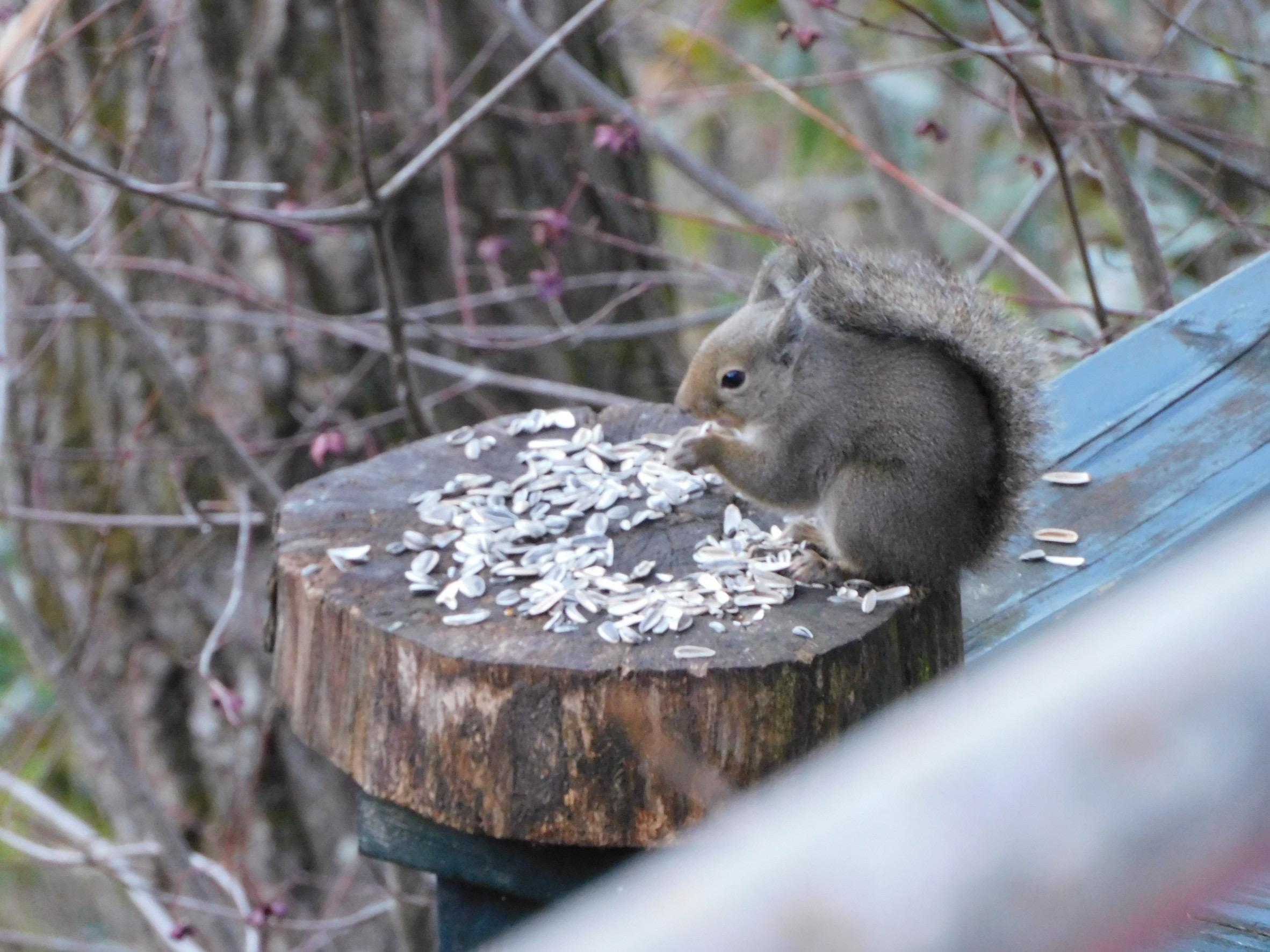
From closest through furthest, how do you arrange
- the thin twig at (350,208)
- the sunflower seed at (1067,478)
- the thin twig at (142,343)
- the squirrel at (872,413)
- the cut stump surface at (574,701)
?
the cut stump surface at (574,701)
the squirrel at (872,413)
the sunflower seed at (1067,478)
the thin twig at (350,208)
the thin twig at (142,343)

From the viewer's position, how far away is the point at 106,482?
2.93 m

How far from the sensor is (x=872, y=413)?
165 cm

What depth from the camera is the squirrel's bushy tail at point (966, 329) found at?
152 cm

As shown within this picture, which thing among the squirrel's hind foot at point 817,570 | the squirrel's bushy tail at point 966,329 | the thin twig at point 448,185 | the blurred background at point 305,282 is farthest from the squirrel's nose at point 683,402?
the thin twig at point 448,185

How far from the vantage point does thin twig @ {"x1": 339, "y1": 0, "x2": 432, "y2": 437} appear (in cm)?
188

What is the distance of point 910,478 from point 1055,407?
25cm

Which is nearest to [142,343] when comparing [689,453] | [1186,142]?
[689,453]

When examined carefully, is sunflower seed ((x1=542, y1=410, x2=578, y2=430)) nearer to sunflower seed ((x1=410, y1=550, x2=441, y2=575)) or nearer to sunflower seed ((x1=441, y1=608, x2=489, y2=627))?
A: sunflower seed ((x1=410, y1=550, x2=441, y2=575))

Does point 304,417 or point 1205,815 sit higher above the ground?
point 1205,815

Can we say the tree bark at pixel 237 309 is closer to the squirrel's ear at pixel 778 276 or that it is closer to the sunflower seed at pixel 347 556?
the squirrel's ear at pixel 778 276

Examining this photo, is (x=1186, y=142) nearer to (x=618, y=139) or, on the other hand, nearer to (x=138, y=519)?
(x=618, y=139)

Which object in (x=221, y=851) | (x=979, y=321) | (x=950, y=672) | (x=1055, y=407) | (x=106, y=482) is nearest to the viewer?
(x=950, y=672)

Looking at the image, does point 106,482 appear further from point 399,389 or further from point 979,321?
point 979,321

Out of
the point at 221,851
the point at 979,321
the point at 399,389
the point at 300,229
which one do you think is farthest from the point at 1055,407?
the point at 221,851
